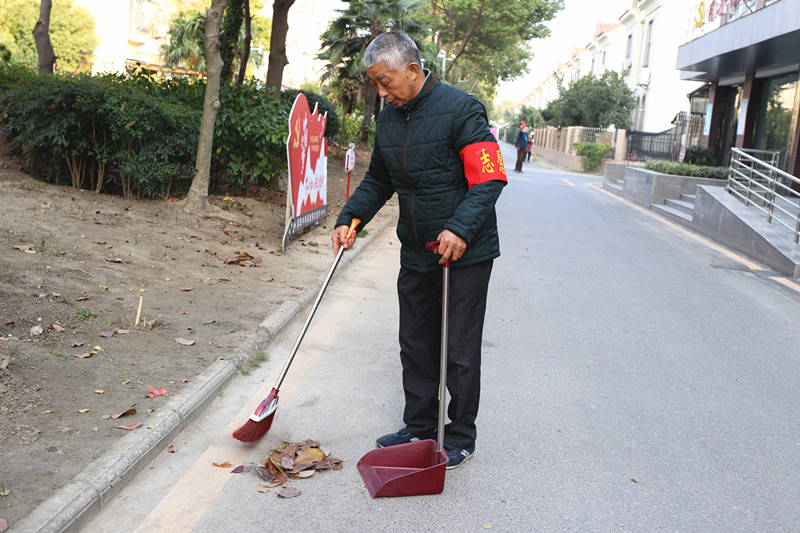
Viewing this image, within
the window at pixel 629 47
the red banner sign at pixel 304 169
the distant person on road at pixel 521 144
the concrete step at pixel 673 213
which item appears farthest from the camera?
the window at pixel 629 47

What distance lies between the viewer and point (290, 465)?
361cm

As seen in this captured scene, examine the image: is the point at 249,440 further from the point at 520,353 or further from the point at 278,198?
Result: the point at 278,198

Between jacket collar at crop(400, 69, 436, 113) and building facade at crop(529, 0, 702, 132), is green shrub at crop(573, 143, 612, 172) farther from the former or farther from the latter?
jacket collar at crop(400, 69, 436, 113)

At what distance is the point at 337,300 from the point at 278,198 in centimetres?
540

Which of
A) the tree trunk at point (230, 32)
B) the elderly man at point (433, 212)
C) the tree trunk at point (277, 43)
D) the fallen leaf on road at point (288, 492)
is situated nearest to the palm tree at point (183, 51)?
the tree trunk at point (230, 32)

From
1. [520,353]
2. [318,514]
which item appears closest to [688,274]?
[520,353]

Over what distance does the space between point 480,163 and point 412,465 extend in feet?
4.69

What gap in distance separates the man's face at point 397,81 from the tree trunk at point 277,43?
10080 mm

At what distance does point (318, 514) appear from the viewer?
10.5 ft

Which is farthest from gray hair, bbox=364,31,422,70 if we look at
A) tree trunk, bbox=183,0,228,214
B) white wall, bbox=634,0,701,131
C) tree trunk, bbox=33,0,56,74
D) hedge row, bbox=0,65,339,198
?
white wall, bbox=634,0,701,131

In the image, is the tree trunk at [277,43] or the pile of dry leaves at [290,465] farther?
the tree trunk at [277,43]

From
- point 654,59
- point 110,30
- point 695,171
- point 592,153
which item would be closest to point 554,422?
point 695,171

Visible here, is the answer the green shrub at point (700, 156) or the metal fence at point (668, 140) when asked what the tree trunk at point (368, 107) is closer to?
the green shrub at point (700, 156)

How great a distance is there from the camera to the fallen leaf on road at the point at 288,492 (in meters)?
3.35
